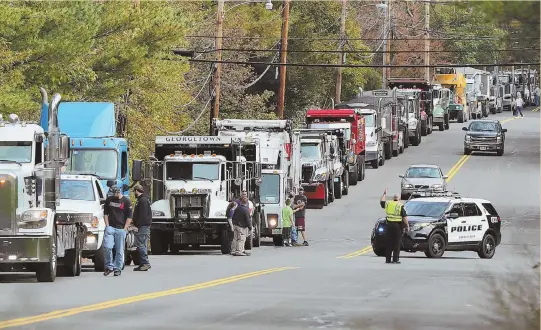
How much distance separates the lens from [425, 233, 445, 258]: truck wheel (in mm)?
34531

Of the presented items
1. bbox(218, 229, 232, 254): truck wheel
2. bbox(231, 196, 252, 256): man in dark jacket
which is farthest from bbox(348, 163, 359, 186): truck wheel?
bbox(231, 196, 252, 256): man in dark jacket

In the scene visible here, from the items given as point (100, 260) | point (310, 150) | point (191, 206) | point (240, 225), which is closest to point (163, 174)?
point (191, 206)

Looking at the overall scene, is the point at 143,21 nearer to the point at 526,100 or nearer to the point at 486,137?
the point at 486,137

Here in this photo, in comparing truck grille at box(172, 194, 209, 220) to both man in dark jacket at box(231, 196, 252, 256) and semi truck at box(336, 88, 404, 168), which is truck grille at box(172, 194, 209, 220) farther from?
semi truck at box(336, 88, 404, 168)

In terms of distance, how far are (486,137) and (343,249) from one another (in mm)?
34608

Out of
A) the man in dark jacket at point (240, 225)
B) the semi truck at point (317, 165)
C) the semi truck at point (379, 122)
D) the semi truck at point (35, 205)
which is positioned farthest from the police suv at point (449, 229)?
the semi truck at point (379, 122)

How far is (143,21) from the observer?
46.4 m

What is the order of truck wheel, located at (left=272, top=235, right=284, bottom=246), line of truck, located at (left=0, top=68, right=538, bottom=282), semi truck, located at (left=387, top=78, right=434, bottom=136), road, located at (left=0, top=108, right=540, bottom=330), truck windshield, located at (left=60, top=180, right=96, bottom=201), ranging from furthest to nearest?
1. semi truck, located at (left=387, top=78, right=434, bottom=136)
2. truck wheel, located at (left=272, top=235, right=284, bottom=246)
3. truck windshield, located at (left=60, top=180, right=96, bottom=201)
4. line of truck, located at (left=0, top=68, right=538, bottom=282)
5. road, located at (left=0, top=108, right=540, bottom=330)

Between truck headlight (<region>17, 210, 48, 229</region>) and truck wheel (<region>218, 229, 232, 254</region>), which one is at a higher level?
truck headlight (<region>17, 210, 48, 229</region>)

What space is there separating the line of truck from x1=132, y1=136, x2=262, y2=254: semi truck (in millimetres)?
25

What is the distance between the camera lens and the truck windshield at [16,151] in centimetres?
2461

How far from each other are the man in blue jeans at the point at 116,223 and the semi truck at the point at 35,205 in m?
0.50

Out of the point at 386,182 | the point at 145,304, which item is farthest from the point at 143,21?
the point at 145,304

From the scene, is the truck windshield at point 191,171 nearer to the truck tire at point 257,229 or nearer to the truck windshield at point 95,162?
the truck windshield at point 95,162
